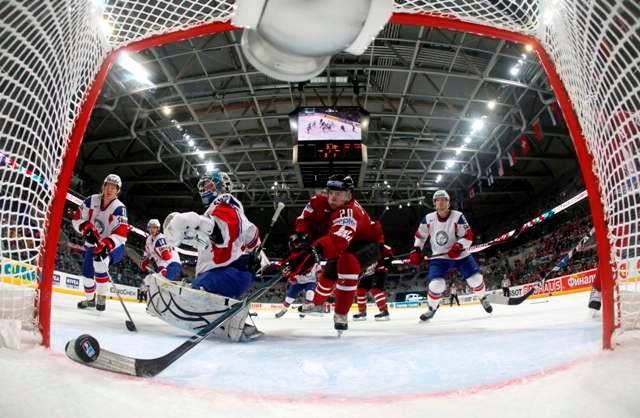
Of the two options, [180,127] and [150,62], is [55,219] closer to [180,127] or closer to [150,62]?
[150,62]

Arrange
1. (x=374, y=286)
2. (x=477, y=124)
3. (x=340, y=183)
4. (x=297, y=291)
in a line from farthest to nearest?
1. (x=477, y=124)
2. (x=297, y=291)
3. (x=374, y=286)
4. (x=340, y=183)

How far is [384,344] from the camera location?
7.41 ft

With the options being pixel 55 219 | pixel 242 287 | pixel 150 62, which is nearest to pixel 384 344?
pixel 242 287

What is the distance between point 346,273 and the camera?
2.89 metres

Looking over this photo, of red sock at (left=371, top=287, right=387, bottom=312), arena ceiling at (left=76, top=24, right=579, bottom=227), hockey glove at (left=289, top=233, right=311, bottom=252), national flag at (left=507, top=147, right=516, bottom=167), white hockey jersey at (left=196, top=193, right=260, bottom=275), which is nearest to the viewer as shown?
white hockey jersey at (left=196, top=193, right=260, bottom=275)

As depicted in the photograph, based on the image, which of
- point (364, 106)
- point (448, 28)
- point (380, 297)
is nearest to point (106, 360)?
point (448, 28)

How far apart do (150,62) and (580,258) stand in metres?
12.0

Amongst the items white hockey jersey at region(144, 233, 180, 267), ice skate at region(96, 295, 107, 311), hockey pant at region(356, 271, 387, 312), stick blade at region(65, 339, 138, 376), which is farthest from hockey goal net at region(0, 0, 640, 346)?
white hockey jersey at region(144, 233, 180, 267)

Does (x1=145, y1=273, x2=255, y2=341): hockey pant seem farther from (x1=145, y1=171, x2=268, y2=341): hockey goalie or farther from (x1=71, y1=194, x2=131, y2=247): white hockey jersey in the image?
(x1=71, y1=194, x2=131, y2=247): white hockey jersey

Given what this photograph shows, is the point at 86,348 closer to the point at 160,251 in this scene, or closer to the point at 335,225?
the point at 335,225

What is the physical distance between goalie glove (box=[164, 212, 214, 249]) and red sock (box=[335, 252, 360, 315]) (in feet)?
3.26

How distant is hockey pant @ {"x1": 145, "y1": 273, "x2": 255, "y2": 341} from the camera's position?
2402mm

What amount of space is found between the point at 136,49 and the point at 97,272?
286 centimetres

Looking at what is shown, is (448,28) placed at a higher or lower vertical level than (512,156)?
lower
